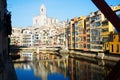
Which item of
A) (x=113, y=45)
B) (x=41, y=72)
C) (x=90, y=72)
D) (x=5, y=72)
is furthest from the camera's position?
(x=113, y=45)

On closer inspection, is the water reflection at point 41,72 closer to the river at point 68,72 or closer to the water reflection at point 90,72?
the river at point 68,72

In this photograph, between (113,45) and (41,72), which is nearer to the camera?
(41,72)

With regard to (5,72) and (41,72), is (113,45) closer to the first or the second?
(41,72)

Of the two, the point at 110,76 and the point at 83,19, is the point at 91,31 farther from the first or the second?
the point at 110,76

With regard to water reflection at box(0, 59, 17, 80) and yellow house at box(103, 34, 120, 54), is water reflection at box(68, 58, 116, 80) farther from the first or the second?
water reflection at box(0, 59, 17, 80)

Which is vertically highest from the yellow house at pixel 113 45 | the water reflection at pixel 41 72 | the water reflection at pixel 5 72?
the yellow house at pixel 113 45

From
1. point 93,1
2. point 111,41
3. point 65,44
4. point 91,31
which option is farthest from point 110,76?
point 65,44

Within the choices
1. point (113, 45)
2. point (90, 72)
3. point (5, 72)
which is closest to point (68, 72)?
point (90, 72)

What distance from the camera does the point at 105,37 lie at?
6128 centimetres

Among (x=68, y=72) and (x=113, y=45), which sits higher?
(x=113, y=45)

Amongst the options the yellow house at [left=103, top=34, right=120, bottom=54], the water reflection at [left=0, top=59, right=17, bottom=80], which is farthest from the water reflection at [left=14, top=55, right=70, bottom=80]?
the water reflection at [left=0, top=59, right=17, bottom=80]

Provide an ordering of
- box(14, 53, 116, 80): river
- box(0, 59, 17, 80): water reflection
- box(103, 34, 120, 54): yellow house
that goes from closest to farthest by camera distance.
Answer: box(0, 59, 17, 80): water reflection, box(14, 53, 116, 80): river, box(103, 34, 120, 54): yellow house

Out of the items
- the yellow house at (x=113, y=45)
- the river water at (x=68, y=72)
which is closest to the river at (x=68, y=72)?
the river water at (x=68, y=72)

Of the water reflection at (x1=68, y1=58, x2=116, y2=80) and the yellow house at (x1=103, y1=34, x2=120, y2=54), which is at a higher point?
the yellow house at (x1=103, y1=34, x2=120, y2=54)
